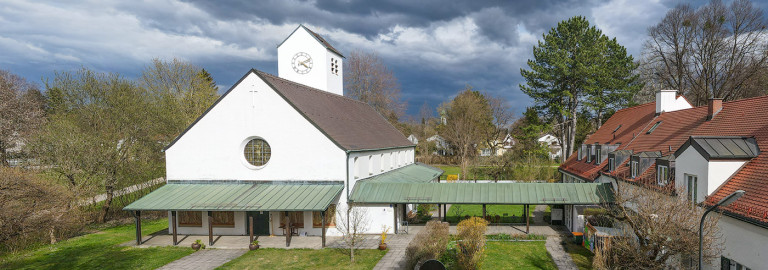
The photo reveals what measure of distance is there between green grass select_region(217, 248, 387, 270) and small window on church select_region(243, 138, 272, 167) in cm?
499

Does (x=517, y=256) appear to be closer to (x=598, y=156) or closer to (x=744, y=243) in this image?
(x=744, y=243)

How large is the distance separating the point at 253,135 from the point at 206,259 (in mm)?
6598

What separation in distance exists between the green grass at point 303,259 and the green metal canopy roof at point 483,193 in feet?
12.4

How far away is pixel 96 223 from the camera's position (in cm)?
2484

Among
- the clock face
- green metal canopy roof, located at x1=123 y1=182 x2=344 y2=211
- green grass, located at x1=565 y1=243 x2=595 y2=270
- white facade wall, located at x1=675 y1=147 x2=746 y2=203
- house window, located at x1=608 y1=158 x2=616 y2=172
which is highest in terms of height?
the clock face

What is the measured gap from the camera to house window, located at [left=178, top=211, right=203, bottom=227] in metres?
20.3

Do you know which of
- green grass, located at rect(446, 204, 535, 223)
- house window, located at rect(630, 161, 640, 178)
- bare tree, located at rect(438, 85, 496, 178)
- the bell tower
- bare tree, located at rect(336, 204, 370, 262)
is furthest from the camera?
bare tree, located at rect(438, 85, 496, 178)

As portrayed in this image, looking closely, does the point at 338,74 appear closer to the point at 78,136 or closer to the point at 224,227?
the point at 224,227

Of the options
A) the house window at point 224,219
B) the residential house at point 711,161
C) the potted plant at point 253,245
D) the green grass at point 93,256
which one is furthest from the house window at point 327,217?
the residential house at point 711,161

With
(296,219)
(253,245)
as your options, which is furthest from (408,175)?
(253,245)

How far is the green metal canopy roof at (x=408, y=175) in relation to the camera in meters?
23.7

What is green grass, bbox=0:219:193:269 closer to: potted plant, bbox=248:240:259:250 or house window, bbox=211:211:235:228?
house window, bbox=211:211:235:228

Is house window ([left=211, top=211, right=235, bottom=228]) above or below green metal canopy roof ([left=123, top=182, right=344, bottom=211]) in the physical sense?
below

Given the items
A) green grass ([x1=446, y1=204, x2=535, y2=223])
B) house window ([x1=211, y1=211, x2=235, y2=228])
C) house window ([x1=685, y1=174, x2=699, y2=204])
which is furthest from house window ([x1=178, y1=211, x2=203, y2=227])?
house window ([x1=685, y1=174, x2=699, y2=204])
